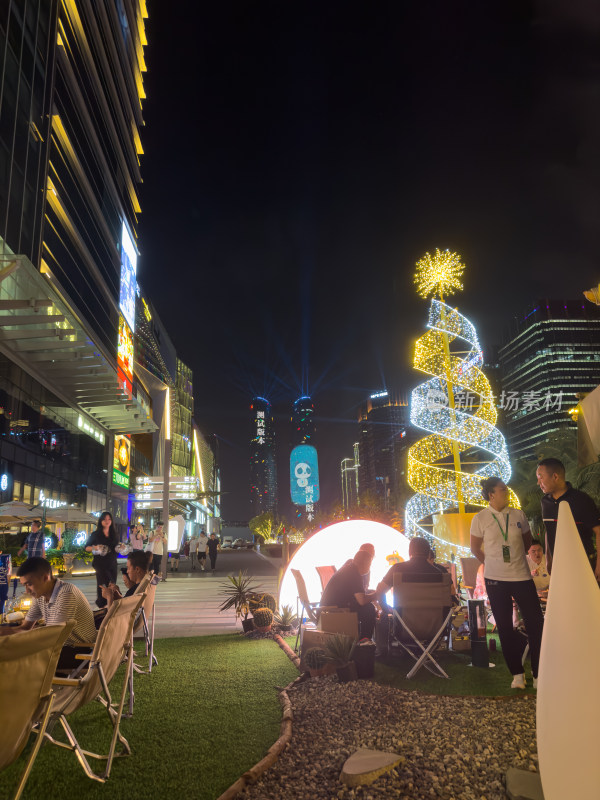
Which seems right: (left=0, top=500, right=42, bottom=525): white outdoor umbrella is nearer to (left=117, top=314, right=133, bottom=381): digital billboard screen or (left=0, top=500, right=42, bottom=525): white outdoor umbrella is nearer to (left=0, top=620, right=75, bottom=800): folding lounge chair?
(left=0, top=620, right=75, bottom=800): folding lounge chair

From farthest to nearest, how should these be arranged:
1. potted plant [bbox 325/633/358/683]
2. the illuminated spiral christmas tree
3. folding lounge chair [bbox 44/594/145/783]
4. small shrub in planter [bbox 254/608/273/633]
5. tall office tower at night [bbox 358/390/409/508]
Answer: tall office tower at night [bbox 358/390/409/508]
the illuminated spiral christmas tree
small shrub in planter [bbox 254/608/273/633]
potted plant [bbox 325/633/358/683]
folding lounge chair [bbox 44/594/145/783]

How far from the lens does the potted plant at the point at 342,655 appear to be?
514 centimetres

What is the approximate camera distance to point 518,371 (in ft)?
263

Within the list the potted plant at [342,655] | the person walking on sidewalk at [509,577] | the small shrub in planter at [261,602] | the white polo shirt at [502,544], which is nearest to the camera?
the person walking on sidewalk at [509,577]

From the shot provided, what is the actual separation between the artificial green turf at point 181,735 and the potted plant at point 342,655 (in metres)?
0.51

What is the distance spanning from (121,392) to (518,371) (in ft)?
219

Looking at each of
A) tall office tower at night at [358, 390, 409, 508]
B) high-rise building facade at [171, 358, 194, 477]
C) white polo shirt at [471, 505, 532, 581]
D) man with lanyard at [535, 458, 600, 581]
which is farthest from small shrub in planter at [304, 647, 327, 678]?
tall office tower at night at [358, 390, 409, 508]

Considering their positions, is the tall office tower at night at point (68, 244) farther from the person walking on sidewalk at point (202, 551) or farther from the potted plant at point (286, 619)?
the potted plant at point (286, 619)

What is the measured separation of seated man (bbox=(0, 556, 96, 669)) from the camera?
12.5ft

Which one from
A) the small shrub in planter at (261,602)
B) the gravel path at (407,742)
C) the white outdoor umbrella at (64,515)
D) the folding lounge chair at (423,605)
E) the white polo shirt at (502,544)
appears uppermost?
the white outdoor umbrella at (64,515)

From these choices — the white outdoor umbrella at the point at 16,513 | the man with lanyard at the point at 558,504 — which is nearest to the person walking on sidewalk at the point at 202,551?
the white outdoor umbrella at the point at 16,513

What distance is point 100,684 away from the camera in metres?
3.28

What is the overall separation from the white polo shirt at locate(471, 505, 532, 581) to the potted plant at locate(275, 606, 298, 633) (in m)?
4.05

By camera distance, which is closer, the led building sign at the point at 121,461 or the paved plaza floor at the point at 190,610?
the paved plaza floor at the point at 190,610
